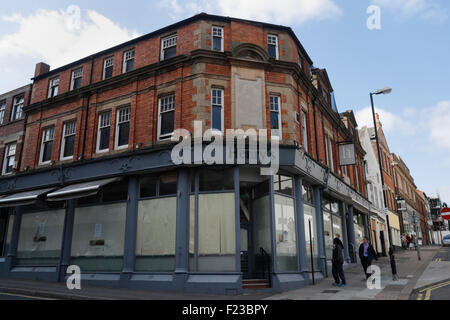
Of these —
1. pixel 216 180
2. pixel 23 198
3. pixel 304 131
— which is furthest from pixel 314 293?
pixel 23 198

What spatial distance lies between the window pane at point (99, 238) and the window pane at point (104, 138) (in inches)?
112

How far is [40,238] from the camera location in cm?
1681

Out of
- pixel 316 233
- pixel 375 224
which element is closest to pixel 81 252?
pixel 316 233

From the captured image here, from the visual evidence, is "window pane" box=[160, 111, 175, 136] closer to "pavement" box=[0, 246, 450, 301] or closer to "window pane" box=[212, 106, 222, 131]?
"window pane" box=[212, 106, 222, 131]

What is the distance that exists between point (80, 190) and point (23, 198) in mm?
4241

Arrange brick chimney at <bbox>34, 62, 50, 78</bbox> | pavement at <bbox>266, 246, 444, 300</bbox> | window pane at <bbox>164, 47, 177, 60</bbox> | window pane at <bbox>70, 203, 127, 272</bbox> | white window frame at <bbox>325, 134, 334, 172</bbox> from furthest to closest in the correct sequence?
brick chimney at <bbox>34, 62, 50, 78</bbox> → white window frame at <bbox>325, 134, 334, 172</bbox> → window pane at <bbox>164, 47, 177, 60</bbox> → window pane at <bbox>70, 203, 127, 272</bbox> → pavement at <bbox>266, 246, 444, 300</bbox>

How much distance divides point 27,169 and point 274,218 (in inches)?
533

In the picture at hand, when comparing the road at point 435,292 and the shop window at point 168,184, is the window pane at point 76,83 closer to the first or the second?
the shop window at point 168,184

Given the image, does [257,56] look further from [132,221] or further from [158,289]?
[158,289]

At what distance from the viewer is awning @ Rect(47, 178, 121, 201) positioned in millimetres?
13914

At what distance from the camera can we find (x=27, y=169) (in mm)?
18047

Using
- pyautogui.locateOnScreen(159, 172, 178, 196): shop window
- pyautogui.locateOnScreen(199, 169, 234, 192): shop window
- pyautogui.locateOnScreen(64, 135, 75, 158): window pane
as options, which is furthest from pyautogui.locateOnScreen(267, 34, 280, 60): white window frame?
pyautogui.locateOnScreen(64, 135, 75, 158): window pane

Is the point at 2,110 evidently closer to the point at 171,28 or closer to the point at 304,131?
the point at 171,28

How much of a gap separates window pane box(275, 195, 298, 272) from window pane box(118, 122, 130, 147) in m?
7.36
